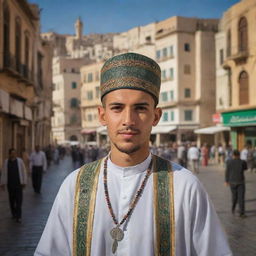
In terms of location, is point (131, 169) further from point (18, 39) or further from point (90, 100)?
point (90, 100)

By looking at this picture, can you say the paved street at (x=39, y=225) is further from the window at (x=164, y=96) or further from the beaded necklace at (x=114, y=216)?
the window at (x=164, y=96)

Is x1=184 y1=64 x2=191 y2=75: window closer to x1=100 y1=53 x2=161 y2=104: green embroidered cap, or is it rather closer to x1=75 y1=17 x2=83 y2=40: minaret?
x1=100 y1=53 x2=161 y2=104: green embroidered cap

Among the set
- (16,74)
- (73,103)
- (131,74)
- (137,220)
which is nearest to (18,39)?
(16,74)

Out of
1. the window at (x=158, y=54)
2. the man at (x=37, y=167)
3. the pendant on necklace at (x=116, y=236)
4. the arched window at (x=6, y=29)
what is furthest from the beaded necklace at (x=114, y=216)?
the window at (x=158, y=54)

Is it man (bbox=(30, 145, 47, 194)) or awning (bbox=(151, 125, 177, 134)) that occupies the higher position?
awning (bbox=(151, 125, 177, 134))

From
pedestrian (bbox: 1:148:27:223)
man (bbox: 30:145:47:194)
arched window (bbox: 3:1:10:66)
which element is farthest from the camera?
arched window (bbox: 3:1:10:66)

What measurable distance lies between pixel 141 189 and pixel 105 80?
677 mm

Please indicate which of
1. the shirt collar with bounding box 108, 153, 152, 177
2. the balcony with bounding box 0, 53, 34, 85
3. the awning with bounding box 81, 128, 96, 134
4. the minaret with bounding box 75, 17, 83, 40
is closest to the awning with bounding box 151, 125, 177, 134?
the awning with bounding box 81, 128, 96, 134

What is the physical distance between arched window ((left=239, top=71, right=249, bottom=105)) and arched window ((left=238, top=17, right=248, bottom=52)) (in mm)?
1786

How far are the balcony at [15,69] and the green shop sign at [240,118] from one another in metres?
14.3

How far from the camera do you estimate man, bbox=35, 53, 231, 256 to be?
7.56 feet

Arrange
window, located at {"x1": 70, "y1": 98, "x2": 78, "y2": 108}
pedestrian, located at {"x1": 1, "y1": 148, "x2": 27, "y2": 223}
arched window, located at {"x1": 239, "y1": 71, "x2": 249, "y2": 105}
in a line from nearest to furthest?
pedestrian, located at {"x1": 1, "y1": 148, "x2": 27, "y2": 223} → arched window, located at {"x1": 239, "y1": 71, "x2": 249, "y2": 105} → window, located at {"x1": 70, "y1": 98, "x2": 78, "y2": 108}

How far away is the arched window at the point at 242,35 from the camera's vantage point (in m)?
29.0

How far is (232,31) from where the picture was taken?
30.3m
